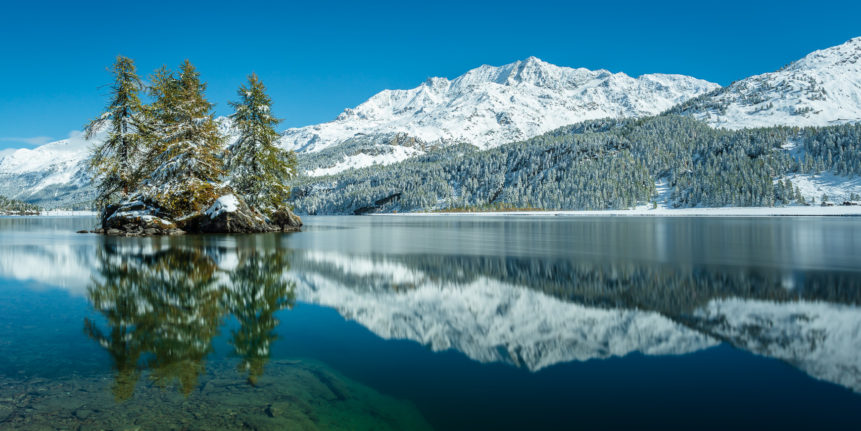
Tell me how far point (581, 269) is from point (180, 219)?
36.9 m

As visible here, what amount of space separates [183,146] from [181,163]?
1.90 m

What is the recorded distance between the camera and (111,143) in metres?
41.5

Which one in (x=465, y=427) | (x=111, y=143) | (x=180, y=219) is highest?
(x=111, y=143)

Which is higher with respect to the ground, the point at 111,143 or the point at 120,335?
the point at 111,143

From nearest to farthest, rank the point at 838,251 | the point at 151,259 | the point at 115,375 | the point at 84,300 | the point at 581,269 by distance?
the point at 115,375
the point at 84,300
the point at 581,269
the point at 151,259
the point at 838,251

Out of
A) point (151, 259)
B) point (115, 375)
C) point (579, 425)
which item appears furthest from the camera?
point (151, 259)

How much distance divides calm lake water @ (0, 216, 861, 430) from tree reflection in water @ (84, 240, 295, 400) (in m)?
0.06

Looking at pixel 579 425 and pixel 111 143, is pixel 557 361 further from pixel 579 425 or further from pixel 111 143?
pixel 111 143

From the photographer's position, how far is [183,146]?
4272cm

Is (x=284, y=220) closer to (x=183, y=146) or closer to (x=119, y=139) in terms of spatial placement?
(x=183, y=146)

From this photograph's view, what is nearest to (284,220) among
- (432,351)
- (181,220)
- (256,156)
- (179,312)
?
(256,156)

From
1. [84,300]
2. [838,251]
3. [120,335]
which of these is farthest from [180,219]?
[838,251]

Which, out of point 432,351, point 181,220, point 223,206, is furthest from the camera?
point 223,206

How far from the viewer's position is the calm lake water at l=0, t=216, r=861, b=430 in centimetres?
544
